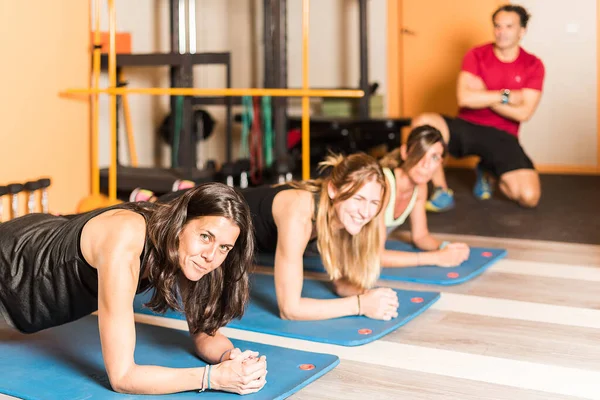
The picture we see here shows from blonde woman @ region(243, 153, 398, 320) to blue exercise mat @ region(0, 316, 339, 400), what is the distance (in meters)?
0.28

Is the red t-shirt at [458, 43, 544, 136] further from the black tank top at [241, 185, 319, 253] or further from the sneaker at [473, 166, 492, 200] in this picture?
the black tank top at [241, 185, 319, 253]

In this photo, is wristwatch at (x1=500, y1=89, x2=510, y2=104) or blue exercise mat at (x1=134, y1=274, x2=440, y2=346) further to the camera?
wristwatch at (x1=500, y1=89, x2=510, y2=104)

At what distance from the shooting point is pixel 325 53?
7.22m

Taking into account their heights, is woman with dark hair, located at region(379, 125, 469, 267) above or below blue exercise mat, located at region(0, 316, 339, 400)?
above

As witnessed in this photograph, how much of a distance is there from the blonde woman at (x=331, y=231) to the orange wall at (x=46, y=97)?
1679 mm

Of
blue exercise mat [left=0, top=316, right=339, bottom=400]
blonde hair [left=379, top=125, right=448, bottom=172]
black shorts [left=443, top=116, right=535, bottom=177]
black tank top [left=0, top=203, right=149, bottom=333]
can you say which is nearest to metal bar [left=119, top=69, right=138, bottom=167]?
black shorts [left=443, top=116, right=535, bottom=177]

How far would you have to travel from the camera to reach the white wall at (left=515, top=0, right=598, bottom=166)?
20.9 ft

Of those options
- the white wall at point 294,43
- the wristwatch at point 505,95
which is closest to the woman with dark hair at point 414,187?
the wristwatch at point 505,95

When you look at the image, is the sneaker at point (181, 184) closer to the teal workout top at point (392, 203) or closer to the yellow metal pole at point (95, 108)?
the yellow metal pole at point (95, 108)

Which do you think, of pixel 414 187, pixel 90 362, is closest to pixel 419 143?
pixel 414 187

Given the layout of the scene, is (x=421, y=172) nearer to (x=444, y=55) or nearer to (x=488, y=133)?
(x=488, y=133)

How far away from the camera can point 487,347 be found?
2.57 m

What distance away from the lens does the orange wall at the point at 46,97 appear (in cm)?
400

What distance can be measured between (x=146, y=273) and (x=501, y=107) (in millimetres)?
3557
